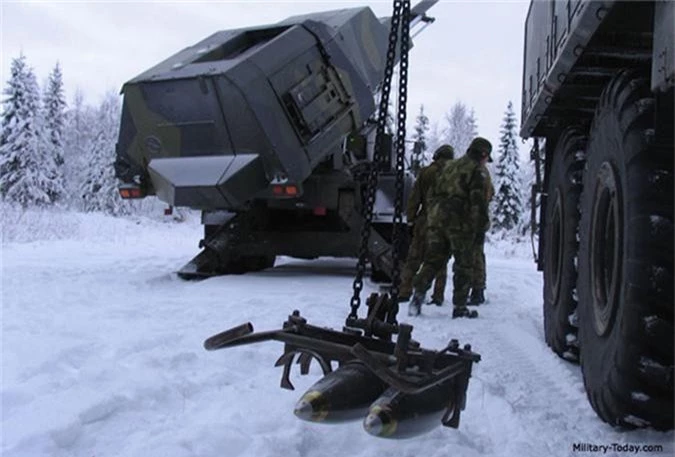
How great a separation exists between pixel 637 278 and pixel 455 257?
12.7ft

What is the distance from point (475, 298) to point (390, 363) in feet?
17.5

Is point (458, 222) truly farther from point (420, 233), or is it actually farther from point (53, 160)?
point (53, 160)

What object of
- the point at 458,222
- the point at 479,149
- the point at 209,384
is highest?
the point at 479,149

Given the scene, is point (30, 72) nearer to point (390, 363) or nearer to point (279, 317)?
point (279, 317)

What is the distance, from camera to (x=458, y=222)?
6.32 metres

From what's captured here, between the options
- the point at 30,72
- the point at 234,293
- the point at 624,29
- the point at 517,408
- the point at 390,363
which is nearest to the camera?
the point at 390,363

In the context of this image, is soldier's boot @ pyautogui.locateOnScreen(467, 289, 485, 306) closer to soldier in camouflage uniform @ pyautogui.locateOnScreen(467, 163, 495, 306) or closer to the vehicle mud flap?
soldier in camouflage uniform @ pyautogui.locateOnScreen(467, 163, 495, 306)

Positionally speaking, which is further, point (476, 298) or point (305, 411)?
point (476, 298)

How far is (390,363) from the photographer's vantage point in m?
2.30

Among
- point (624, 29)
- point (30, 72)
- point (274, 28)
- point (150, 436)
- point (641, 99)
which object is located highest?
point (30, 72)

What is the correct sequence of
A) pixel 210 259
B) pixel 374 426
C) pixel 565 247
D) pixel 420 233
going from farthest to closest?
pixel 210 259
pixel 420 233
pixel 565 247
pixel 374 426

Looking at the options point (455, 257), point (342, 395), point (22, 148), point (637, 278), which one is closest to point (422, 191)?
point (455, 257)

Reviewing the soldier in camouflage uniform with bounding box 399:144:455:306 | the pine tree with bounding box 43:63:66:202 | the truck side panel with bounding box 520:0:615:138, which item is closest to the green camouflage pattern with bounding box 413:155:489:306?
the soldier in camouflage uniform with bounding box 399:144:455:306

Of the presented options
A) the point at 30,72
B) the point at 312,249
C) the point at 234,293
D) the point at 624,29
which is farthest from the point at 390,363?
the point at 30,72
